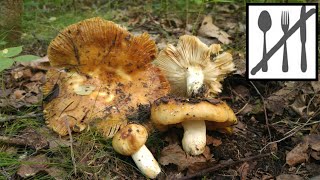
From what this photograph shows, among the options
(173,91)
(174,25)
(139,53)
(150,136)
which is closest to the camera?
(150,136)

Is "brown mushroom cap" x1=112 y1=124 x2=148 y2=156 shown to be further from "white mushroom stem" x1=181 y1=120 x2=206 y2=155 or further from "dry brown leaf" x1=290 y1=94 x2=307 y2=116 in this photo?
"dry brown leaf" x1=290 y1=94 x2=307 y2=116

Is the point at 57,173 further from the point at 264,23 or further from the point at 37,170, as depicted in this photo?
the point at 264,23

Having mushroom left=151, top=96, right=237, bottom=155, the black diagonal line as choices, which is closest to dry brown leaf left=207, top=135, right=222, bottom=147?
mushroom left=151, top=96, right=237, bottom=155

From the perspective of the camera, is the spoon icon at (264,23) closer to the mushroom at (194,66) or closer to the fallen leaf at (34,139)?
the mushroom at (194,66)

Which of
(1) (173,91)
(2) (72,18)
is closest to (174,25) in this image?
(2) (72,18)

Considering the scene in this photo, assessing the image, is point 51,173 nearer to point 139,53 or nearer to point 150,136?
point 150,136
